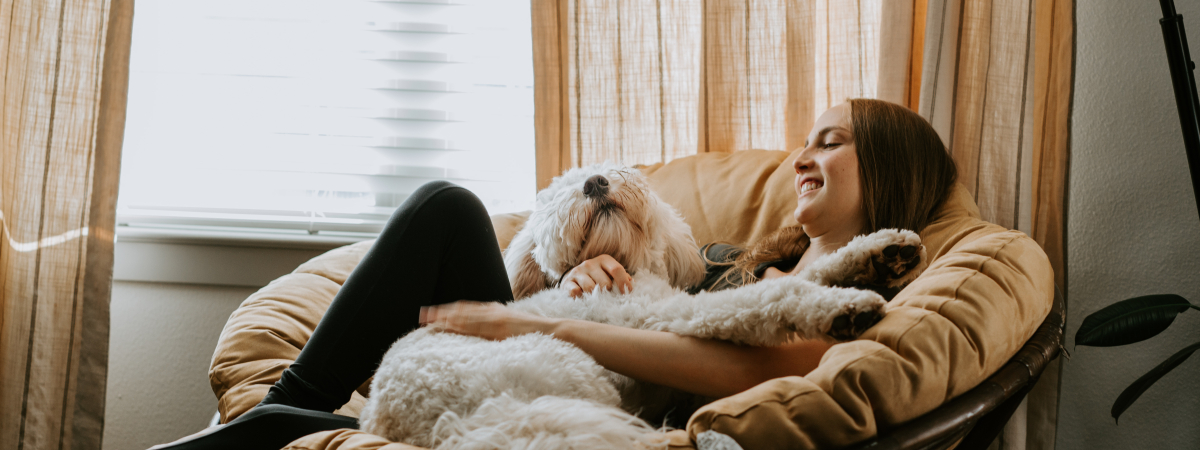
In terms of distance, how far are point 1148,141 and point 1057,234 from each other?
39 cm

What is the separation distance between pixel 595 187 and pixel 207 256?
1.68m

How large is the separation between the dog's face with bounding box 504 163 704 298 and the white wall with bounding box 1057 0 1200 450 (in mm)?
1186

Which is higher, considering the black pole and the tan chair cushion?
the black pole

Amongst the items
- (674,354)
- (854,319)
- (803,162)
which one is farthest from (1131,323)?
(674,354)

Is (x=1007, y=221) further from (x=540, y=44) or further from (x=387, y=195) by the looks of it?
(x=387, y=195)

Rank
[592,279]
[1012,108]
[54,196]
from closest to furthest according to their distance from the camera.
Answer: [592,279] → [1012,108] → [54,196]

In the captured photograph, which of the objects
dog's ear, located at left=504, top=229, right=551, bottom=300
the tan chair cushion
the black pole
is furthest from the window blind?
the black pole

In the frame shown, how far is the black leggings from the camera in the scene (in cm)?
124

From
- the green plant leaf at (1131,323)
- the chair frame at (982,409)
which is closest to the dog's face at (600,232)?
the chair frame at (982,409)

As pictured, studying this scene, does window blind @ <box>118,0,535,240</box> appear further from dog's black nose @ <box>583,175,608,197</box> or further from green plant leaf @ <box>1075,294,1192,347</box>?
green plant leaf @ <box>1075,294,1192,347</box>

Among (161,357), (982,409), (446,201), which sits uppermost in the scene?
(446,201)

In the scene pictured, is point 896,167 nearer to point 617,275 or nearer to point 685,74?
point 617,275

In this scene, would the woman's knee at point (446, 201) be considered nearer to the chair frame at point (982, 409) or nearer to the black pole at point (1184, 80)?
the chair frame at point (982, 409)

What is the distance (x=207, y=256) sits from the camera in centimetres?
232
